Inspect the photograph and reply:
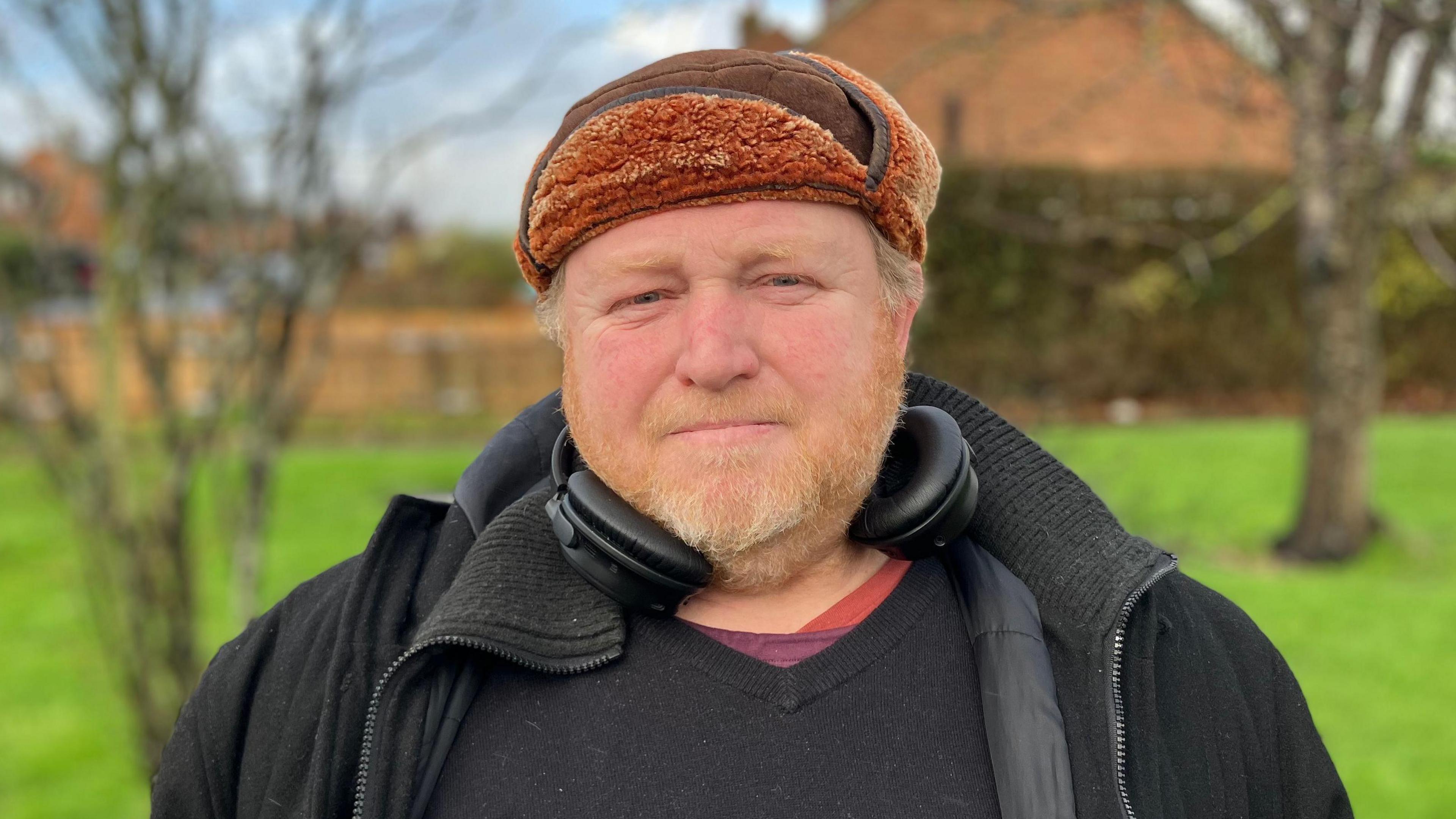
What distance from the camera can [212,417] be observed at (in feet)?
11.8

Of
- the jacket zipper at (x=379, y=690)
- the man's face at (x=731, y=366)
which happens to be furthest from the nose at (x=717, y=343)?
the jacket zipper at (x=379, y=690)

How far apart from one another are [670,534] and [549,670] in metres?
0.27

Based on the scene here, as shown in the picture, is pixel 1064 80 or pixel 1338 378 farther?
pixel 1064 80

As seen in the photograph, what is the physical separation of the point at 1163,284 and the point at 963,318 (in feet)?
21.8

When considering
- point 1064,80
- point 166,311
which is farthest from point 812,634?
point 1064,80

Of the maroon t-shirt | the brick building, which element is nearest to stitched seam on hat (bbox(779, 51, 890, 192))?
the maroon t-shirt

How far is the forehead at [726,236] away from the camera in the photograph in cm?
167

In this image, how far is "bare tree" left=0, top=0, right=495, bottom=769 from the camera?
340cm

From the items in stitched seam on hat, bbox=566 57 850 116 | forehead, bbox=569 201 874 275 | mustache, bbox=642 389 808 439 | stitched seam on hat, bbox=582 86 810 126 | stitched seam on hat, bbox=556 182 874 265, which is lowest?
mustache, bbox=642 389 808 439

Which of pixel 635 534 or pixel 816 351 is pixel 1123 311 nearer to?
pixel 816 351

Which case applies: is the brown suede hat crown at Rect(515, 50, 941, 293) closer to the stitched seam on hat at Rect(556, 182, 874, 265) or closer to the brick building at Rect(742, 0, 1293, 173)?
the stitched seam on hat at Rect(556, 182, 874, 265)

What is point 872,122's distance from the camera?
1719 mm

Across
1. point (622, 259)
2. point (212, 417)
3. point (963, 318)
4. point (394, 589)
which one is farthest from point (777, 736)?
point (963, 318)

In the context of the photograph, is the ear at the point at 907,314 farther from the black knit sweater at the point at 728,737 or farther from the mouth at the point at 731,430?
the black knit sweater at the point at 728,737
